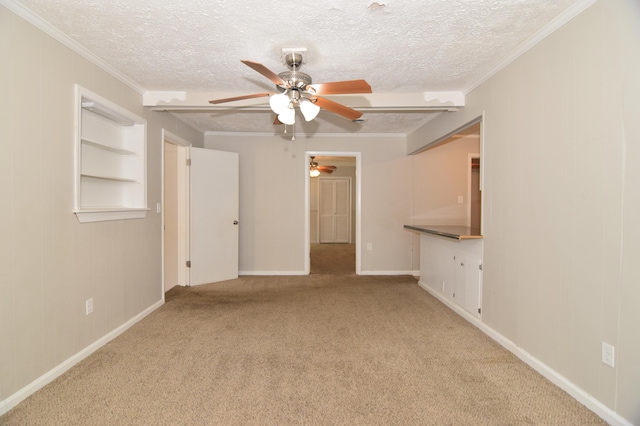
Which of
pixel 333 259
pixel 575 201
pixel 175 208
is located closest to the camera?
pixel 575 201

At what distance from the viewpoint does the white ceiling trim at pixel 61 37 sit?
69.8 inches

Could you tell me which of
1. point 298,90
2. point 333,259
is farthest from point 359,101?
point 333,259

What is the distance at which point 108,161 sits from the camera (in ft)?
9.33

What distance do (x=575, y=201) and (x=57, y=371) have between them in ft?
11.4

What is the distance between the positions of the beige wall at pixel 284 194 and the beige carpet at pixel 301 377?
5.75ft

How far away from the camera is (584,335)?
1.76m

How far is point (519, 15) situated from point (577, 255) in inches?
58.6

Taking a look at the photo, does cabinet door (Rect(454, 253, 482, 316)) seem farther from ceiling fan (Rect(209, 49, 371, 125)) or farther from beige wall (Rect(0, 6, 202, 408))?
beige wall (Rect(0, 6, 202, 408))

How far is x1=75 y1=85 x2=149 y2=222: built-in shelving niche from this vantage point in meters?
2.37

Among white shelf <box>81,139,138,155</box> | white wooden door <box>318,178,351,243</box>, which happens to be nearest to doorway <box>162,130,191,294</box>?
white shelf <box>81,139,138,155</box>

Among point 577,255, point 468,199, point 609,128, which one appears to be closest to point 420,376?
point 577,255

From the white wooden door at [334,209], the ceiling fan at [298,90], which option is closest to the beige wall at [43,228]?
the ceiling fan at [298,90]

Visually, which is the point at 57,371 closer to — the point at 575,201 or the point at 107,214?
the point at 107,214

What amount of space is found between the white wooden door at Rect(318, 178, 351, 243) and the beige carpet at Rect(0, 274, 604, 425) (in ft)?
18.5
